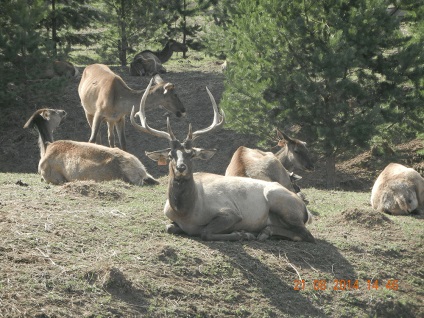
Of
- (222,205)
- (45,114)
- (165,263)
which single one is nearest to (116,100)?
(45,114)

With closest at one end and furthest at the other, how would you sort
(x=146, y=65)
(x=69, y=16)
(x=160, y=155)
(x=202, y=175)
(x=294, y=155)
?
(x=160, y=155)
(x=202, y=175)
(x=294, y=155)
(x=69, y=16)
(x=146, y=65)

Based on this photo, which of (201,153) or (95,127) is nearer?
(201,153)

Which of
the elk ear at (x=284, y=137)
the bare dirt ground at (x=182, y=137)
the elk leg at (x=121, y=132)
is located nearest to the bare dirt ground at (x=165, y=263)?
the elk ear at (x=284, y=137)

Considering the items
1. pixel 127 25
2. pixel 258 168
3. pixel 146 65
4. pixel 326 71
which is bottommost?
pixel 258 168

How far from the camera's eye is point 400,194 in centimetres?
1320

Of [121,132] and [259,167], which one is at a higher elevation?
[259,167]

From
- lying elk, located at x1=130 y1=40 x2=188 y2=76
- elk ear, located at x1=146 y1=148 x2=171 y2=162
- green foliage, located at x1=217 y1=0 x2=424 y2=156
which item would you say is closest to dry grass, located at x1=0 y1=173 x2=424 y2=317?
elk ear, located at x1=146 y1=148 x2=171 y2=162

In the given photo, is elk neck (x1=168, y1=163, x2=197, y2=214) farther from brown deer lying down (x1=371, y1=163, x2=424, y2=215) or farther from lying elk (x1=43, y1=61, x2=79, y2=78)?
lying elk (x1=43, y1=61, x2=79, y2=78)

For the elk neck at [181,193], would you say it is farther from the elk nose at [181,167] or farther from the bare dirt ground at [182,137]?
the bare dirt ground at [182,137]

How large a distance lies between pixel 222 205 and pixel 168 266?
150 centimetres

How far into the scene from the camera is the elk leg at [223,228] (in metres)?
10.2

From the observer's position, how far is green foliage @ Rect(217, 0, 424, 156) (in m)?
17.3

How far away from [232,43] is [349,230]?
349 inches
